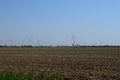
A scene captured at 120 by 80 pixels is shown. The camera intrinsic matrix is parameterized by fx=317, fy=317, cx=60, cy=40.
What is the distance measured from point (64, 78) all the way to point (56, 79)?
438 centimetres

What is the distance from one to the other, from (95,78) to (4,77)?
22.8 ft

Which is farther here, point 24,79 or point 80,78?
point 80,78

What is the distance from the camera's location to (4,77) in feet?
56.2

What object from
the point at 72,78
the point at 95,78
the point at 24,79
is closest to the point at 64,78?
the point at 72,78

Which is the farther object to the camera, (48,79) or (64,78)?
(64,78)

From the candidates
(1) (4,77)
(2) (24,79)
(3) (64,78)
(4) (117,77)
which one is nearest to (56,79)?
(2) (24,79)

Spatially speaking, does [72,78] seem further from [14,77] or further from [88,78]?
[14,77]

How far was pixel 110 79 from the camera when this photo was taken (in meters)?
21.2

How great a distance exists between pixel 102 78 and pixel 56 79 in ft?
17.2

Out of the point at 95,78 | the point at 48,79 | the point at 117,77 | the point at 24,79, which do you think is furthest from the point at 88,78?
the point at 24,79

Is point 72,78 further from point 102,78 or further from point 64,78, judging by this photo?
point 102,78

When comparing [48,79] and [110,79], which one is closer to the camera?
[48,79]

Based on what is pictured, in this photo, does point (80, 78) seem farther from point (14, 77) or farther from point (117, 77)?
point (14, 77)

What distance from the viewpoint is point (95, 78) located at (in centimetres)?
2147
